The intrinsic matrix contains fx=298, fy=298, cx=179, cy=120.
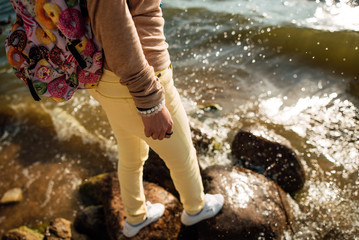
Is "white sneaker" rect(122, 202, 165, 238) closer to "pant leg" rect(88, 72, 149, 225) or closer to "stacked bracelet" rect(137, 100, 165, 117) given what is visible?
"pant leg" rect(88, 72, 149, 225)

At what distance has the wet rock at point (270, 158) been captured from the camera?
3123mm

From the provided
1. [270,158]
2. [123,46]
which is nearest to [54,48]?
[123,46]

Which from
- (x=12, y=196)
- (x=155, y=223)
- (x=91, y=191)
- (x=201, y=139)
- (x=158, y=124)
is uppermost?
(x=158, y=124)

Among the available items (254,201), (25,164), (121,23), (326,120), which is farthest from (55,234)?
(326,120)

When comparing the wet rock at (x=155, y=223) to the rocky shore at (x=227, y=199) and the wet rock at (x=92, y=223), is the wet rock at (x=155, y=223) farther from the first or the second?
the wet rock at (x=92, y=223)

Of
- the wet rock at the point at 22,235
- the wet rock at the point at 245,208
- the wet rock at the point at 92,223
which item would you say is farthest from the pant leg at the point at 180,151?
the wet rock at the point at 22,235

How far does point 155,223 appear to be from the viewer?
2.57 metres

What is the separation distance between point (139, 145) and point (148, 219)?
33.6 inches

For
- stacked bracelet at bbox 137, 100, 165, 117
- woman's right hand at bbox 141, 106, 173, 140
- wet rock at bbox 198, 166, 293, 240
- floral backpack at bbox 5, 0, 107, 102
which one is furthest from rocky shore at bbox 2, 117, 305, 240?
floral backpack at bbox 5, 0, 107, 102

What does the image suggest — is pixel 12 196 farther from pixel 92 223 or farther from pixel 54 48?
pixel 54 48

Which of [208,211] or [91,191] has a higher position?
[208,211]

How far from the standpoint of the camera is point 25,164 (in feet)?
13.8

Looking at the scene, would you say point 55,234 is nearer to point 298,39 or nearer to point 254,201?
point 254,201

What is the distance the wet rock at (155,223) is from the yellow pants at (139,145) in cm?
21
